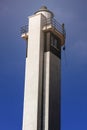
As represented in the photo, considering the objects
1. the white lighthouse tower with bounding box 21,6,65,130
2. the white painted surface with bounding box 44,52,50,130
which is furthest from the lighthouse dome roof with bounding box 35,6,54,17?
the white painted surface with bounding box 44,52,50,130

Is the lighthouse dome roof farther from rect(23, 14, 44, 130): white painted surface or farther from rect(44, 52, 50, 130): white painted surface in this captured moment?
rect(44, 52, 50, 130): white painted surface

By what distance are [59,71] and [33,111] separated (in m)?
5.92

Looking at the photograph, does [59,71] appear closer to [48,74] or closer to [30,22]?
[48,74]

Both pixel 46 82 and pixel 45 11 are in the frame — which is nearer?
pixel 46 82

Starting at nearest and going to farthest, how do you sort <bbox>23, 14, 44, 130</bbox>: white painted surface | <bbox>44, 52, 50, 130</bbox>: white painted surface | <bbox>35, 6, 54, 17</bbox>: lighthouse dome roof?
<bbox>44, 52, 50, 130</bbox>: white painted surface → <bbox>23, 14, 44, 130</bbox>: white painted surface → <bbox>35, 6, 54, 17</bbox>: lighthouse dome roof

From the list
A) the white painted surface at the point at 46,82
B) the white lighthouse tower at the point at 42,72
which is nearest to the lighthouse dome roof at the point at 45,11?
the white lighthouse tower at the point at 42,72

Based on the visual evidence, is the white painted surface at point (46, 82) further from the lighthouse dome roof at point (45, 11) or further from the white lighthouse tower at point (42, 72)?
the lighthouse dome roof at point (45, 11)

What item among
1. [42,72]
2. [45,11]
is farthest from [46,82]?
[45,11]

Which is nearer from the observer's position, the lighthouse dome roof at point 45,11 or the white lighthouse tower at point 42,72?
the white lighthouse tower at point 42,72

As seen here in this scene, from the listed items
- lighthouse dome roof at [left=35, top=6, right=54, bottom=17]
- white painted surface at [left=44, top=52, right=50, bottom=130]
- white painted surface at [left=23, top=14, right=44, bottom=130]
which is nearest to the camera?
white painted surface at [left=44, top=52, right=50, bottom=130]

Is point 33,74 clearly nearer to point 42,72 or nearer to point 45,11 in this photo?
point 42,72

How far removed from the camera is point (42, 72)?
33.7 m

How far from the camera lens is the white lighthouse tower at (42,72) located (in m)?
31.7

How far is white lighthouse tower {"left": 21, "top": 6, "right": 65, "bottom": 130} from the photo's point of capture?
31.7 m
